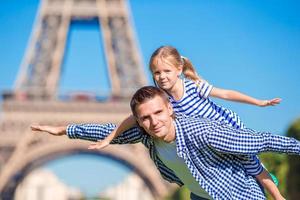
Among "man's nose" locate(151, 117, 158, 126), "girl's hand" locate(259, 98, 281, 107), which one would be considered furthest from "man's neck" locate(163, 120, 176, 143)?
"girl's hand" locate(259, 98, 281, 107)

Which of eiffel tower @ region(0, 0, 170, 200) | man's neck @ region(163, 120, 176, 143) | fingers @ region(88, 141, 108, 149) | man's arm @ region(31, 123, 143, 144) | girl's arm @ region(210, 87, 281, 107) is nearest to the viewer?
man's neck @ region(163, 120, 176, 143)

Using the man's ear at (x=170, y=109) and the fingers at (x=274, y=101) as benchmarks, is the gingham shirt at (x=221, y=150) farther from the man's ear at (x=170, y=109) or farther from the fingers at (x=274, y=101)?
the fingers at (x=274, y=101)

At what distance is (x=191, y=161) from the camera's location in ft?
15.7

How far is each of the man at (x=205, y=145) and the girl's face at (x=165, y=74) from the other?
0.33 m

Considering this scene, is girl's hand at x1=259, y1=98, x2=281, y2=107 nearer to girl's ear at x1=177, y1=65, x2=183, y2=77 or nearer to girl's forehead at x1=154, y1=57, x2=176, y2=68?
girl's ear at x1=177, y1=65, x2=183, y2=77

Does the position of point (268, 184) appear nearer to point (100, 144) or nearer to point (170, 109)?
point (170, 109)

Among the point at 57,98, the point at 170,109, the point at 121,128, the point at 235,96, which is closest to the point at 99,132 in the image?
the point at 121,128

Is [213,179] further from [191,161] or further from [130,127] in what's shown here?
[130,127]

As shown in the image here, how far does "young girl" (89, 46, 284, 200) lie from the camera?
510cm

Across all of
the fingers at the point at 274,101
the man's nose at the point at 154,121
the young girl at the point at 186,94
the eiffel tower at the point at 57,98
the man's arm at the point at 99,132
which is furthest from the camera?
the eiffel tower at the point at 57,98

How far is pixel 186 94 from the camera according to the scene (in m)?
5.27

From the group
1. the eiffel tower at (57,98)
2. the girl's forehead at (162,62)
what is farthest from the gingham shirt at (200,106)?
the eiffel tower at (57,98)

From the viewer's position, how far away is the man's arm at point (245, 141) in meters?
4.71

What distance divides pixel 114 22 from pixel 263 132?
155ft
